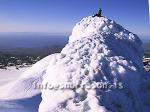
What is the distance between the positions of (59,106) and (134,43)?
9.24 feet

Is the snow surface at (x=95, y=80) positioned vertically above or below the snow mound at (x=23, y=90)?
above

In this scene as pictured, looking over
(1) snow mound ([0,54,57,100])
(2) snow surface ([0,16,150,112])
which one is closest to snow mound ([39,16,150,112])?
(2) snow surface ([0,16,150,112])

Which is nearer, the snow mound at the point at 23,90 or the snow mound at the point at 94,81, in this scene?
the snow mound at the point at 94,81

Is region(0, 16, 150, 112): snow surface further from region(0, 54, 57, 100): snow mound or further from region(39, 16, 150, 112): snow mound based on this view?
region(0, 54, 57, 100): snow mound

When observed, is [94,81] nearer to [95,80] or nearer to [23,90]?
[95,80]

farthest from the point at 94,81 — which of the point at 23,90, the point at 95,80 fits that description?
the point at 23,90

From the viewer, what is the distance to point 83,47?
5.48m

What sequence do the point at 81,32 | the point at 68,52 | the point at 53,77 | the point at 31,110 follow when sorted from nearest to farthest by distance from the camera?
the point at 53,77
the point at 68,52
the point at 81,32
the point at 31,110

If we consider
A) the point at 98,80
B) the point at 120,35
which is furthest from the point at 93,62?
the point at 120,35

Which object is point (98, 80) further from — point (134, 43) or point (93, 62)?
point (134, 43)

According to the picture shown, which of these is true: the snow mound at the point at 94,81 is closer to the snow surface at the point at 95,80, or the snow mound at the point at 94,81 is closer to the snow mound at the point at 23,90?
the snow surface at the point at 95,80

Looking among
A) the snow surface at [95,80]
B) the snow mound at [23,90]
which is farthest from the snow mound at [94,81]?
the snow mound at [23,90]

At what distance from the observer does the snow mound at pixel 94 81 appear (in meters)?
4.54

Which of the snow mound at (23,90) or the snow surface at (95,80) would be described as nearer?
the snow surface at (95,80)
